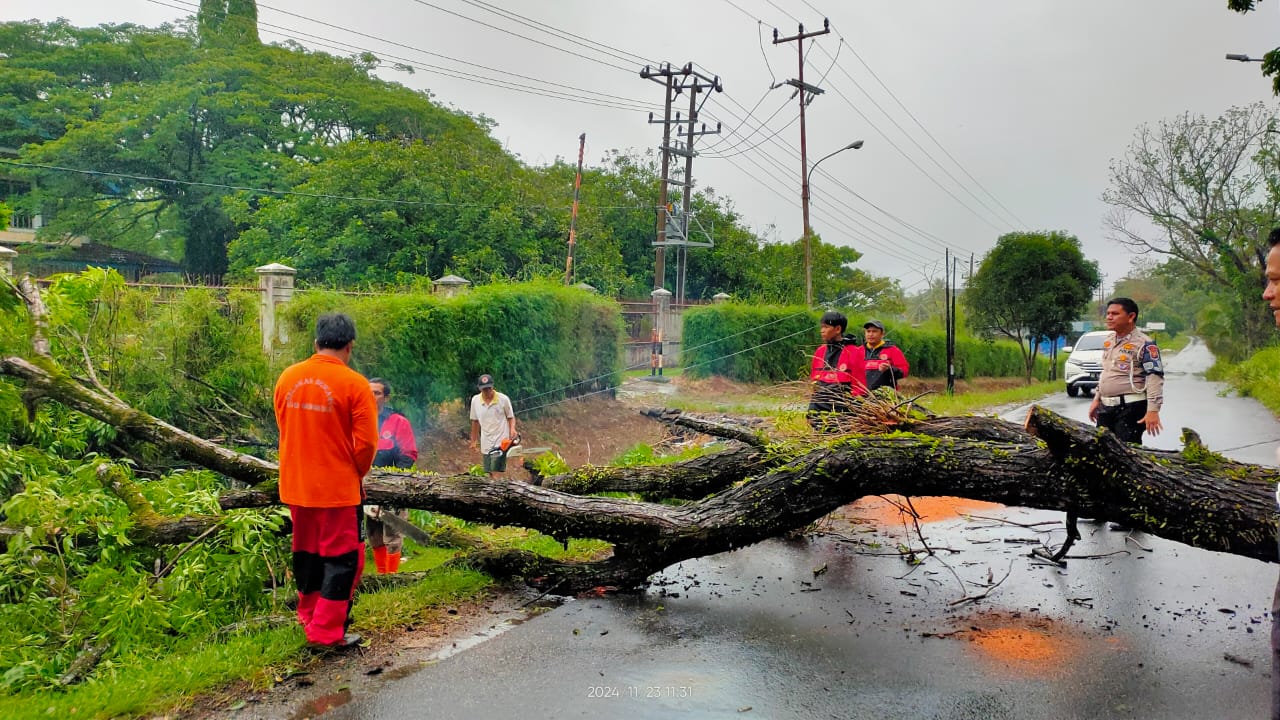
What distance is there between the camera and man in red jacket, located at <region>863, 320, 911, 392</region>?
7.11 m

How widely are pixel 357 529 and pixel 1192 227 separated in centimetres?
3303

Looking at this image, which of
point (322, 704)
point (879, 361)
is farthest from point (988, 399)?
point (322, 704)

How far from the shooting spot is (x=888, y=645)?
416 centimetres

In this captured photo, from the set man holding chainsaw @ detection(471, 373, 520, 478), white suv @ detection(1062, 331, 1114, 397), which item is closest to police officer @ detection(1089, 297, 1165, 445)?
man holding chainsaw @ detection(471, 373, 520, 478)

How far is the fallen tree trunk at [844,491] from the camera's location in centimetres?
416

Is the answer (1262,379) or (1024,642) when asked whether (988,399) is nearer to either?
(1262,379)

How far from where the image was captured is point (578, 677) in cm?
376

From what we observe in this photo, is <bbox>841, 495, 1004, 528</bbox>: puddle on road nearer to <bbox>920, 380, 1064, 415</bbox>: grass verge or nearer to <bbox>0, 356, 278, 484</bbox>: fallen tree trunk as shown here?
<bbox>0, 356, 278, 484</bbox>: fallen tree trunk

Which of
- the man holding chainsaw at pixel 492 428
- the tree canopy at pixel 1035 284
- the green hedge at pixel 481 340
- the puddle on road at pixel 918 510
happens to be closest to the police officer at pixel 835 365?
the puddle on road at pixel 918 510

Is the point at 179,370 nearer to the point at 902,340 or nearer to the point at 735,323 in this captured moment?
the point at 735,323

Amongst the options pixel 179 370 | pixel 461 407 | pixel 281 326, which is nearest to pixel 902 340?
pixel 461 407

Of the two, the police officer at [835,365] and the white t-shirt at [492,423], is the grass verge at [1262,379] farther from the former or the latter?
the white t-shirt at [492,423]

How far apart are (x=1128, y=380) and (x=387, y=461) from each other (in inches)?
238

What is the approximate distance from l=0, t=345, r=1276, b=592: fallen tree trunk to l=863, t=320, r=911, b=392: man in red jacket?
1.67m
